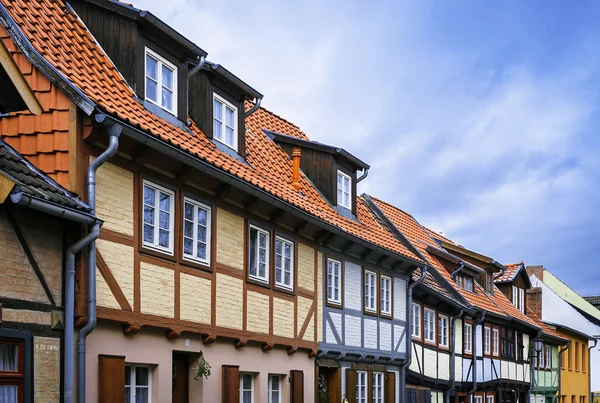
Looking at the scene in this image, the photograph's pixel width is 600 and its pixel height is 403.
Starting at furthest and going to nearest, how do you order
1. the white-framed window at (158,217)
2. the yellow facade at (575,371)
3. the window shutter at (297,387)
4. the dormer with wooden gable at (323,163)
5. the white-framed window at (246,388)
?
the yellow facade at (575,371) → the dormer with wooden gable at (323,163) → the window shutter at (297,387) → the white-framed window at (246,388) → the white-framed window at (158,217)

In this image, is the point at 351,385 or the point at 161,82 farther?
the point at 351,385

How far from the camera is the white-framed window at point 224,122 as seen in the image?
18.1 meters

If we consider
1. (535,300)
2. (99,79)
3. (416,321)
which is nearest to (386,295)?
(416,321)

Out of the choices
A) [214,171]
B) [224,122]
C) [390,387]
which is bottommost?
[390,387]

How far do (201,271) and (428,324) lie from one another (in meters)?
14.3

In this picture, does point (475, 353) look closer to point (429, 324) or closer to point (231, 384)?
point (429, 324)

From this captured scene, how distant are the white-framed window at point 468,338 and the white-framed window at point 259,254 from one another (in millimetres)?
15605

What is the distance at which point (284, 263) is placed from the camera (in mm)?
19406

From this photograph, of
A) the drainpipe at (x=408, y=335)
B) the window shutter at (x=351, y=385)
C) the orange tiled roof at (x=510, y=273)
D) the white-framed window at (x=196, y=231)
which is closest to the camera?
the white-framed window at (x=196, y=231)

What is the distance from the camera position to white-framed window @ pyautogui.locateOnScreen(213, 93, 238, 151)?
712 inches

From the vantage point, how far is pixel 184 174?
15.2 m

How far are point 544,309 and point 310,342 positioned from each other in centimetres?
3235

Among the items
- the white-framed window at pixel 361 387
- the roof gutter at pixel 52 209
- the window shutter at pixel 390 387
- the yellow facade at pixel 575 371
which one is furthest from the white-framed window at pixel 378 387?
the yellow facade at pixel 575 371

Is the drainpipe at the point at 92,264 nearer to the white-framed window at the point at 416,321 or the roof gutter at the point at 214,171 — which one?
the roof gutter at the point at 214,171
